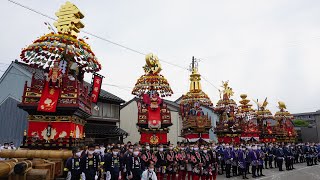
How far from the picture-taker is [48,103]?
39.5ft

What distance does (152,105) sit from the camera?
747 inches

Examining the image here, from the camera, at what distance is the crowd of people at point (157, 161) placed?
8.48 meters

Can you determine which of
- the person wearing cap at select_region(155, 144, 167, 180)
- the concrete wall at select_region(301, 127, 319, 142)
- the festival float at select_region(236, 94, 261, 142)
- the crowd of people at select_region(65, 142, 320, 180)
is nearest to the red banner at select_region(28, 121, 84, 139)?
the crowd of people at select_region(65, 142, 320, 180)

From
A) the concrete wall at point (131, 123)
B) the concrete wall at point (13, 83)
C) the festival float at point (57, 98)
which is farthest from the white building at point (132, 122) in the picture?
the festival float at point (57, 98)

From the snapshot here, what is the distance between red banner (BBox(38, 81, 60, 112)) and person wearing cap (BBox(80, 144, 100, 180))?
4.50 metres

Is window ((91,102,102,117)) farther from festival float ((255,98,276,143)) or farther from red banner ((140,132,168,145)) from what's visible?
Answer: festival float ((255,98,276,143))

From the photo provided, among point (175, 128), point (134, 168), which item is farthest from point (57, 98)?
point (175, 128)

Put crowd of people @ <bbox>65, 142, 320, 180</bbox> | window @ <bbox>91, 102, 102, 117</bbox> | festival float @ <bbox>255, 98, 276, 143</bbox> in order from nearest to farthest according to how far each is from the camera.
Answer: crowd of people @ <bbox>65, 142, 320, 180</bbox> < window @ <bbox>91, 102, 102, 117</bbox> < festival float @ <bbox>255, 98, 276, 143</bbox>

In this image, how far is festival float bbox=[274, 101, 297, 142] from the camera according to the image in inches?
1507

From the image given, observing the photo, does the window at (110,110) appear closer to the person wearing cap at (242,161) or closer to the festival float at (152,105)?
the festival float at (152,105)

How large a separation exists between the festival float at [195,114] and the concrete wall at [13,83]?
46.8 ft

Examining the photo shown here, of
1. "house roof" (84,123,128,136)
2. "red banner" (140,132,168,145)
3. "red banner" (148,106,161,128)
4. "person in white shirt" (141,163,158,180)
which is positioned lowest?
"person in white shirt" (141,163,158,180)

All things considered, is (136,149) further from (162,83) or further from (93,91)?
(162,83)

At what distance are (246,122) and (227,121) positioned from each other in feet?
21.0
